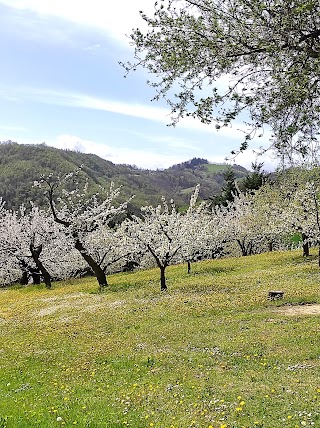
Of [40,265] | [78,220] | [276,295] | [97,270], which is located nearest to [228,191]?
[40,265]

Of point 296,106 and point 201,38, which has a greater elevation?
point 201,38

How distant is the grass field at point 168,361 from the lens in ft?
29.9

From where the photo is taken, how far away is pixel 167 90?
849 cm

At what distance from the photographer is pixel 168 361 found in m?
13.1

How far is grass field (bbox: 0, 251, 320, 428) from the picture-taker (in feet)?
29.9

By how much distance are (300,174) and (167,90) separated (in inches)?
125

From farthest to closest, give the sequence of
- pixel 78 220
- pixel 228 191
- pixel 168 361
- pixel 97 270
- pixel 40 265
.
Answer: pixel 228 191 < pixel 40 265 < pixel 78 220 < pixel 97 270 < pixel 168 361

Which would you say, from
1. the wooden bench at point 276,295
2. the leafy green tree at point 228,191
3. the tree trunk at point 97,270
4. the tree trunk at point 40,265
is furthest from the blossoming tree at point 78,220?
the leafy green tree at point 228,191

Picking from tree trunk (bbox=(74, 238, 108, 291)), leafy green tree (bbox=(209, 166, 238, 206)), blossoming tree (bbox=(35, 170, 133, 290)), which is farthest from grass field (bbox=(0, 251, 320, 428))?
leafy green tree (bbox=(209, 166, 238, 206))

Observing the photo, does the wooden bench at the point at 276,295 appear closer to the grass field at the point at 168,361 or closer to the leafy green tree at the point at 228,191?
the grass field at the point at 168,361

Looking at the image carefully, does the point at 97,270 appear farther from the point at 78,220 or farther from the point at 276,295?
the point at 276,295

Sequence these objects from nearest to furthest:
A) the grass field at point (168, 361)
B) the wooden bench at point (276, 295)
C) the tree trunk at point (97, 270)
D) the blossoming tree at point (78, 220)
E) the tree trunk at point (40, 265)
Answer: the grass field at point (168, 361)
the wooden bench at point (276, 295)
the blossoming tree at point (78, 220)
the tree trunk at point (97, 270)
the tree trunk at point (40, 265)

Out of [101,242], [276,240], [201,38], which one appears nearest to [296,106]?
[201,38]

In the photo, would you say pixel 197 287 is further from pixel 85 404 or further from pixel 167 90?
pixel 167 90
